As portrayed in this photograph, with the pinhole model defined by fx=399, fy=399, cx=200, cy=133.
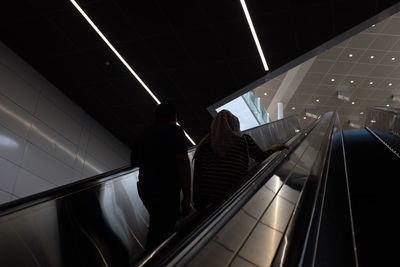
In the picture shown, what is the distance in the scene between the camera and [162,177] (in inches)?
123

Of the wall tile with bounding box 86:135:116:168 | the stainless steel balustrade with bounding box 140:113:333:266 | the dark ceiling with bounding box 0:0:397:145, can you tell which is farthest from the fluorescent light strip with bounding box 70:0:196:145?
the stainless steel balustrade with bounding box 140:113:333:266

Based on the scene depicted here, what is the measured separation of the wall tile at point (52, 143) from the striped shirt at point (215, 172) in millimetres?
7030

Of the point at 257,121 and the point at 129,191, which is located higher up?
the point at 257,121

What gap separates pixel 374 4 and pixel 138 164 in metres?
6.29

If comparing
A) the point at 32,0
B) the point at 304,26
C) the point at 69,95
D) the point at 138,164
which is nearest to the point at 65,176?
the point at 69,95

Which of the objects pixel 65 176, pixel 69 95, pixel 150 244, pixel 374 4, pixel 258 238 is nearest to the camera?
pixel 258 238

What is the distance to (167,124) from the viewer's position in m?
3.37

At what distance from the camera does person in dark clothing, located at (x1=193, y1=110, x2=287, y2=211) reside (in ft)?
10.4

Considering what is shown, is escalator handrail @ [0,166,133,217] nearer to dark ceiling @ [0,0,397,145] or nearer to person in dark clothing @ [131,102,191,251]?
person in dark clothing @ [131,102,191,251]

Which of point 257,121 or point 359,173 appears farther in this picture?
point 257,121

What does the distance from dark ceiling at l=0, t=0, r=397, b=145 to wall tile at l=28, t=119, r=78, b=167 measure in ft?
4.27

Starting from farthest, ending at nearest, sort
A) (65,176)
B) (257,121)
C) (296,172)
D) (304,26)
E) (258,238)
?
(257,121) < (65,176) < (304,26) < (296,172) < (258,238)

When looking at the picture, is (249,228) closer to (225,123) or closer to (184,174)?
(184,174)

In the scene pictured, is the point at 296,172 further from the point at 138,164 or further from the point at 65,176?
the point at 65,176
